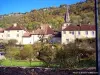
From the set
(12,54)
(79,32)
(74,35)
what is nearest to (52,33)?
(79,32)

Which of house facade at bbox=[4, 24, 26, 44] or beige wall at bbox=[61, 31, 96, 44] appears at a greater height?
house facade at bbox=[4, 24, 26, 44]

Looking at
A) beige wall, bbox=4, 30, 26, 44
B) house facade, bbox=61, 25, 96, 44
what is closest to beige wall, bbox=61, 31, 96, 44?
house facade, bbox=61, 25, 96, 44

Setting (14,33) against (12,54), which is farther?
(14,33)

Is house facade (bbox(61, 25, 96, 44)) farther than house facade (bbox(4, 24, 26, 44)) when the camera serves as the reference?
No

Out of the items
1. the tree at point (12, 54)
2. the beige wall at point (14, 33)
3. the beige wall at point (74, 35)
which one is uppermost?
the beige wall at point (14, 33)

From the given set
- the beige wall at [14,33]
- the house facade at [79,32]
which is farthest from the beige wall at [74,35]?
the beige wall at [14,33]

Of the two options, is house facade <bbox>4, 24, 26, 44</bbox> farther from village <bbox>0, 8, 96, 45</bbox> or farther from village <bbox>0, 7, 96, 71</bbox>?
village <bbox>0, 7, 96, 71</bbox>

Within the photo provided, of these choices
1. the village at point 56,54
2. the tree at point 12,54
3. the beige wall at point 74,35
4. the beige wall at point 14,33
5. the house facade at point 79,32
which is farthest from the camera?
the beige wall at point 14,33

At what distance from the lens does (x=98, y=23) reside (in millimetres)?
3227

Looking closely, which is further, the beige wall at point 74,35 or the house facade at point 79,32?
the house facade at point 79,32

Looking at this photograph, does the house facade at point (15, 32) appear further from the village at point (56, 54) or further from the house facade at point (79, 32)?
the village at point (56, 54)

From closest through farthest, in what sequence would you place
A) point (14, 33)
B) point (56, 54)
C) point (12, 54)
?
point (56, 54) < point (12, 54) < point (14, 33)

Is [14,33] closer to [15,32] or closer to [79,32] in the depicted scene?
[15,32]

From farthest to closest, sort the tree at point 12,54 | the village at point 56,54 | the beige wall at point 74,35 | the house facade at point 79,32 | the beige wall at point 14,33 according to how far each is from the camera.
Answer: the beige wall at point 14,33
the house facade at point 79,32
the beige wall at point 74,35
the tree at point 12,54
the village at point 56,54
